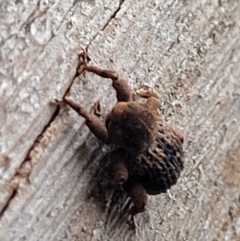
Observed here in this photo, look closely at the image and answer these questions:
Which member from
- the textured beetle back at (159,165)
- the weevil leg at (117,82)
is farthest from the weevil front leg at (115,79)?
the textured beetle back at (159,165)

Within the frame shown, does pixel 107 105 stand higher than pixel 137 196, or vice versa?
pixel 107 105

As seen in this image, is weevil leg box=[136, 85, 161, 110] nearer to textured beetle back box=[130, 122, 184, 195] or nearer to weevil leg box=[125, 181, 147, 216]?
textured beetle back box=[130, 122, 184, 195]

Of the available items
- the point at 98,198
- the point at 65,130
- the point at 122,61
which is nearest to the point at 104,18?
the point at 122,61

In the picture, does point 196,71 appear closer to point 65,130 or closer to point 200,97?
point 200,97

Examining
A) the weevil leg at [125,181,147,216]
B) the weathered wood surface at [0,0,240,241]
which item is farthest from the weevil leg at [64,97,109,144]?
the weevil leg at [125,181,147,216]

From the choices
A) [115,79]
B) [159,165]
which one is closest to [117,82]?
[115,79]

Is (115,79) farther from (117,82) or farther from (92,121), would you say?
(92,121)
